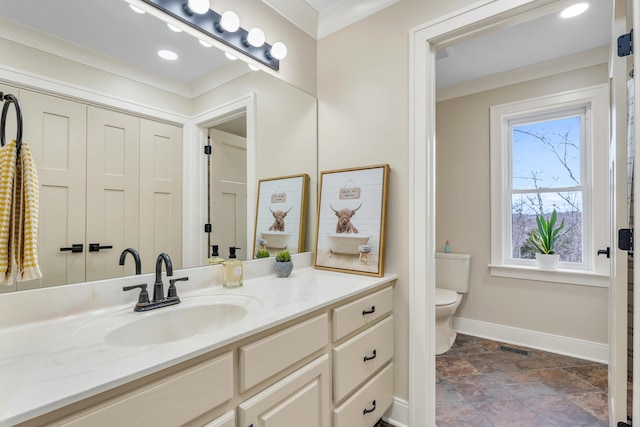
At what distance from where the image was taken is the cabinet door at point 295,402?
940mm

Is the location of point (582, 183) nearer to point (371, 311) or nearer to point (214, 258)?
point (371, 311)

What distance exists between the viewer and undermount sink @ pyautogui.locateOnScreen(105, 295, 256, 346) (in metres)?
1.01

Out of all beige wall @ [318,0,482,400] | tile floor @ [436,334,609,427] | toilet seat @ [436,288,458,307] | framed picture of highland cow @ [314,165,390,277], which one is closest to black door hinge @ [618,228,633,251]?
beige wall @ [318,0,482,400]

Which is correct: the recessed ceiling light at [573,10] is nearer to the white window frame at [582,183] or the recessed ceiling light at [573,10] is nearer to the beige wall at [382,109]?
the white window frame at [582,183]

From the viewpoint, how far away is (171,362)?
731 millimetres

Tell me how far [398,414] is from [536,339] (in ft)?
5.68

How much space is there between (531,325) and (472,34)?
2.45m

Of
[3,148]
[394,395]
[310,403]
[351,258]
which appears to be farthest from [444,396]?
[3,148]

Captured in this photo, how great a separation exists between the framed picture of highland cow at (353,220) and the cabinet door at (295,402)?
2.18 ft

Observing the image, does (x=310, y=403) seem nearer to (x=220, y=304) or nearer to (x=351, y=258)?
(x=220, y=304)

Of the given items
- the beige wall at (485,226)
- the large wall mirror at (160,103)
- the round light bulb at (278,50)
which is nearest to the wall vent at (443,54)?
the beige wall at (485,226)

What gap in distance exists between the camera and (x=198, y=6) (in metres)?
1.42

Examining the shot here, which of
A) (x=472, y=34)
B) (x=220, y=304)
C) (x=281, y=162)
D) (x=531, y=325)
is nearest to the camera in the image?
(x=220, y=304)

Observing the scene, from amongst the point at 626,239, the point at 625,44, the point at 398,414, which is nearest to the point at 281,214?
the point at 398,414
